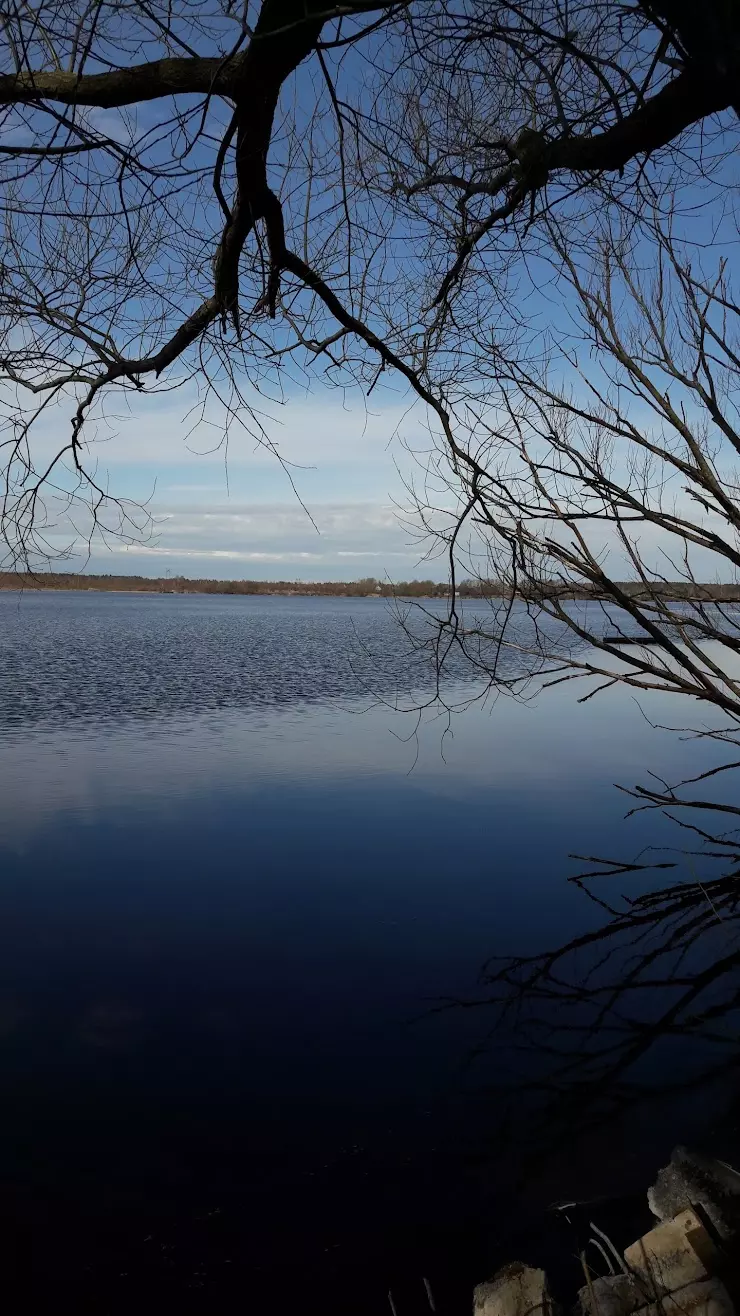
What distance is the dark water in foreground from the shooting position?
3.29m

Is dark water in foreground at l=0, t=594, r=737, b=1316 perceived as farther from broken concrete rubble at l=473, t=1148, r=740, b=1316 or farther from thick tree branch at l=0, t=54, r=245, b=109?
thick tree branch at l=0, t=54, r=245, b=109

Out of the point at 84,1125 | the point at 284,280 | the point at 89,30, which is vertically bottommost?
the point at 84,1125

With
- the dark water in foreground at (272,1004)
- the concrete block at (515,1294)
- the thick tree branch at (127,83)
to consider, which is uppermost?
the thick tree branch at (127,83)

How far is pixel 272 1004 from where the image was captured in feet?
16.0

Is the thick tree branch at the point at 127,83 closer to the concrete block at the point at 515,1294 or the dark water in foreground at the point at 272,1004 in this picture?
the concrete block at the point at 515,1294

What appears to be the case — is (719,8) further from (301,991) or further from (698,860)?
(698,860)

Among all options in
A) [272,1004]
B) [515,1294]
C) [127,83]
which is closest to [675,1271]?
[515,1294]

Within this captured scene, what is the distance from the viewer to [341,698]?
14.6 m

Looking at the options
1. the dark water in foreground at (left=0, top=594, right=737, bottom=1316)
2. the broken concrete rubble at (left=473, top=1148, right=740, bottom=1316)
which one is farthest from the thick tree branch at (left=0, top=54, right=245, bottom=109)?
the dark water in foreground at (left=0, top=594, right=737, bottom=1316)

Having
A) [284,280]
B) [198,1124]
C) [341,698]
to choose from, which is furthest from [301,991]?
[341,698]

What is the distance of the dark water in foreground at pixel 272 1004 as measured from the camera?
3.29 meters

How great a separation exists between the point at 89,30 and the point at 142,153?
363 mm

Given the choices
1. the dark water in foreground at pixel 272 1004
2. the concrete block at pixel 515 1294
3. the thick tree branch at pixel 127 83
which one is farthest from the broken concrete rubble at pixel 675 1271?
the thick tree branch at pixel 127 83

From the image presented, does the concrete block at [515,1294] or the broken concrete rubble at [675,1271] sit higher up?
the broken concrete rubble at [675,1271]
